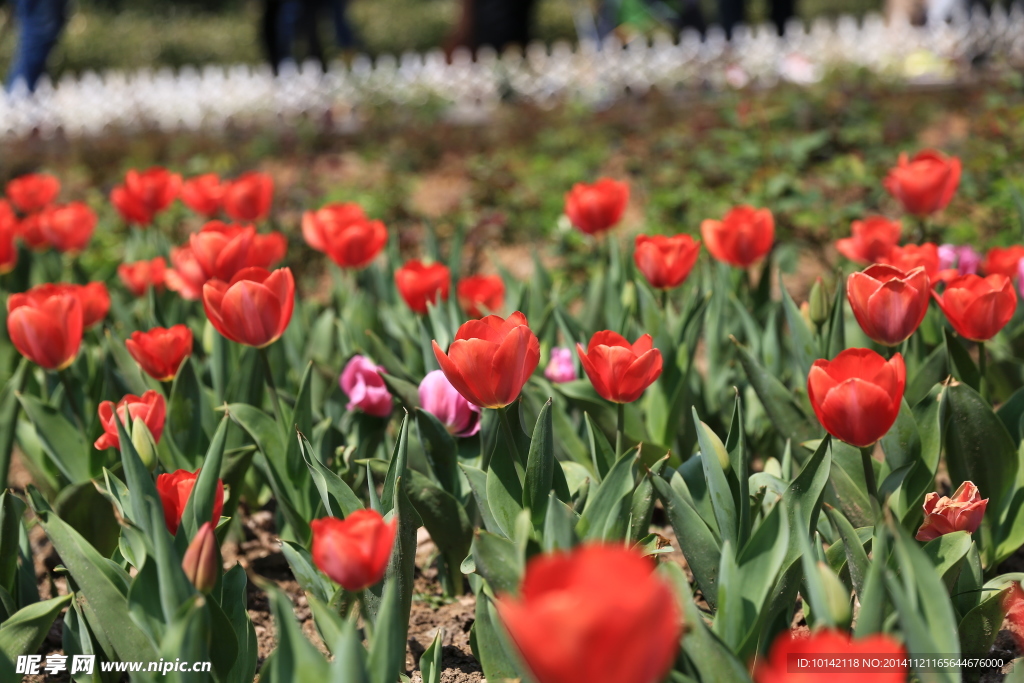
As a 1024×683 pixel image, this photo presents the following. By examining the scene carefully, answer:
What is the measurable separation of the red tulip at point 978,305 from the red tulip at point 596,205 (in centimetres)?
113

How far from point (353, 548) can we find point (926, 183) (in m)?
1.82

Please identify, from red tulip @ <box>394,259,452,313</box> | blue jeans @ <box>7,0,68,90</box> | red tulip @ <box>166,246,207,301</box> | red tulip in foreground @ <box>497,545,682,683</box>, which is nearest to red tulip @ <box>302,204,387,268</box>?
red tulip @ <box>394,259,452,313</box>

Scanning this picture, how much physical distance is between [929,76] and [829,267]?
5.89 metres

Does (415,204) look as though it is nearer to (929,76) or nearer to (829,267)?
(829,267)

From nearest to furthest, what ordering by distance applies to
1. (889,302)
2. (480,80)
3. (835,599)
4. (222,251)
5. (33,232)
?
(835,599), (889,302), (222,251), (33,232), (480,80)

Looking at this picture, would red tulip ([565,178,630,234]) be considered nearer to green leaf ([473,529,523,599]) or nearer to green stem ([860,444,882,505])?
green stem ([860,444,882,505])

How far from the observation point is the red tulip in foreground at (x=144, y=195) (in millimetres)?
3086

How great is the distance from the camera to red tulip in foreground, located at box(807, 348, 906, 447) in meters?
1.25

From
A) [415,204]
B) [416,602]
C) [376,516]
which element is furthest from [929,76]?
[376,516]

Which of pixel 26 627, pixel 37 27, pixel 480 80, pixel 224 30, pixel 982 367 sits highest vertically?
pixel 224 30

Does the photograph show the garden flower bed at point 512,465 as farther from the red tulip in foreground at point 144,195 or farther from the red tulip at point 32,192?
the red tulip at point 32,192

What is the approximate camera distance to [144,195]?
3.09 m

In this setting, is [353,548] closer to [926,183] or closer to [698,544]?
[698,544]

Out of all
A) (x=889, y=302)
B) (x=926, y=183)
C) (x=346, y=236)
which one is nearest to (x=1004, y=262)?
(x=926, y=183)
